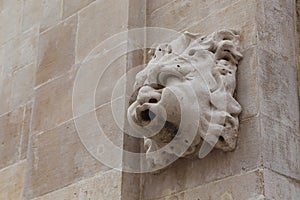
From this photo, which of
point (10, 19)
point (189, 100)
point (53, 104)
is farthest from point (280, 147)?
point (10, 19)

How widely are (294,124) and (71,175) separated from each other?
2.90ft

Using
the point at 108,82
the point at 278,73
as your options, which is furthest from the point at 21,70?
the point at 278,73

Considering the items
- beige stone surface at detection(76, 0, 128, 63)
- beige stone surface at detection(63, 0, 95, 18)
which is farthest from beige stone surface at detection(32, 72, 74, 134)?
beige stone surface at detection(63, 0, 95, 18)

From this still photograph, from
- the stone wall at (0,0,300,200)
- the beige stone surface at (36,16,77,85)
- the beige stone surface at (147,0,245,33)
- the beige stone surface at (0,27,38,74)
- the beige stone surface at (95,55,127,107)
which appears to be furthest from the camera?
the beige stone surface at (0,27,38,74)

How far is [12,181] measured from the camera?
3736mm

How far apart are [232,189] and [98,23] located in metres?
1.08

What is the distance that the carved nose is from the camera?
A: 8.96ft

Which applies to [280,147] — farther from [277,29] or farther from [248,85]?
[277,29]

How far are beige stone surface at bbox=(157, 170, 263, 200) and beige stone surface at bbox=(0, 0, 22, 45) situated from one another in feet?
6.29

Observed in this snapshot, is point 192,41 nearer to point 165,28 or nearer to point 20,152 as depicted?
point 165,28

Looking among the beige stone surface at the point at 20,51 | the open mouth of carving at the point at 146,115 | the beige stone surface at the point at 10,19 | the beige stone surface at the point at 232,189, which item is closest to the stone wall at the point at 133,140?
the beige stone surface at the point at 232,189

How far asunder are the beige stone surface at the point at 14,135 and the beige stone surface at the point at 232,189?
49.7 inches

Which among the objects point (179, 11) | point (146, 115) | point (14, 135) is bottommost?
point (146, 115)

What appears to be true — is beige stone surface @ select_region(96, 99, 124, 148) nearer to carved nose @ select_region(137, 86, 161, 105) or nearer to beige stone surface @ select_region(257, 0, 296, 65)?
carved nose @ select_region(137, 86, 161, 105)
